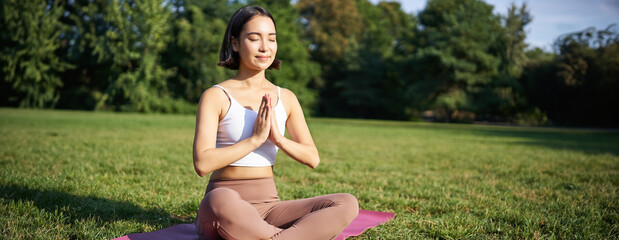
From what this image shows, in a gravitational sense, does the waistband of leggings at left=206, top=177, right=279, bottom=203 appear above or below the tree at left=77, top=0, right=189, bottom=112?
below

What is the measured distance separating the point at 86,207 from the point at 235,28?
8.23 feet

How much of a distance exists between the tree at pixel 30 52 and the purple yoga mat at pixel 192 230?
119 feet

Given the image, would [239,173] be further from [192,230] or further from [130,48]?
[130,48]

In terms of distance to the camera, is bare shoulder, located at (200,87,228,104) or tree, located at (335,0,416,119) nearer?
bare shoulder, located at (200,87,228,104)

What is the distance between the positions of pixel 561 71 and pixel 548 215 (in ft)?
113

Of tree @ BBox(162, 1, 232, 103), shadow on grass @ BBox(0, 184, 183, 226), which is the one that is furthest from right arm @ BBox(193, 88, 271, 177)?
tree @ BBox(162, 1, 232, 103)

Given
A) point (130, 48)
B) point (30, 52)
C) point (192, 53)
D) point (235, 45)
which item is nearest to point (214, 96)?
point (235, 45)

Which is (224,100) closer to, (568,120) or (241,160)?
(241,160)

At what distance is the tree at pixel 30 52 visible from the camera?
31438 millimetres

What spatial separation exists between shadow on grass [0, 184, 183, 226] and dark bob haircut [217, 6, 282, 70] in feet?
5.57

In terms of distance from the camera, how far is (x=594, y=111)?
1270 inches

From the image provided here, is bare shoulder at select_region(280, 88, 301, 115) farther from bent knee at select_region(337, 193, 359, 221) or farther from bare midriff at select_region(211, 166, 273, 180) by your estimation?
bent knee at select_region(337, 193, 359, 221)

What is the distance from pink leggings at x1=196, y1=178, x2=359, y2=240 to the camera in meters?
2.11

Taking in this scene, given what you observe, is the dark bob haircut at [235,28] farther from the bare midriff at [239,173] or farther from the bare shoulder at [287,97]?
the bare midriff at [239,173]
